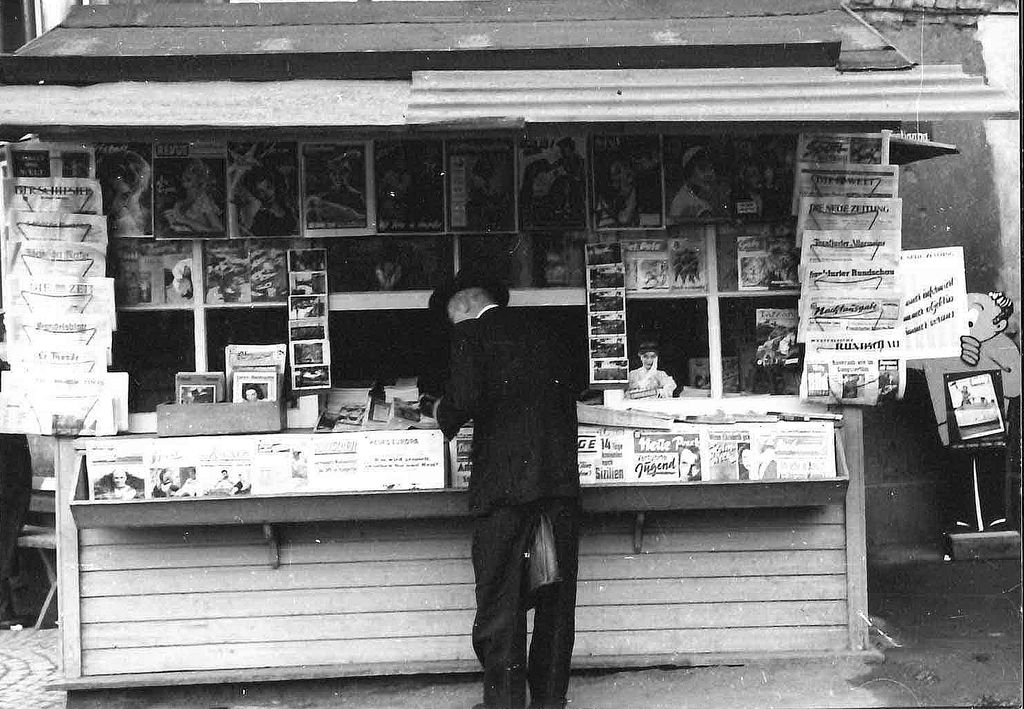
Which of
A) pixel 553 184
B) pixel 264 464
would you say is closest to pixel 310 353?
pixel 264 464

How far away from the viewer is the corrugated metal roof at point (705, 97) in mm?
4266

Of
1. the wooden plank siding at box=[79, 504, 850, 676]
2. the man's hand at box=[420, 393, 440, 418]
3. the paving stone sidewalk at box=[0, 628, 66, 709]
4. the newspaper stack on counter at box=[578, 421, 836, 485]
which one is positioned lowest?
the paving stone sidewalk at box=[0, 628, 66, 709]

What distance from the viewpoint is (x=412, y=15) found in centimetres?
549

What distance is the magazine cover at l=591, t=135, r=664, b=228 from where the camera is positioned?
538cm

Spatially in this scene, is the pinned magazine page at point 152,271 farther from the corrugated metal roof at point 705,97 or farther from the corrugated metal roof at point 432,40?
the corrugated metal roof at point 705,97

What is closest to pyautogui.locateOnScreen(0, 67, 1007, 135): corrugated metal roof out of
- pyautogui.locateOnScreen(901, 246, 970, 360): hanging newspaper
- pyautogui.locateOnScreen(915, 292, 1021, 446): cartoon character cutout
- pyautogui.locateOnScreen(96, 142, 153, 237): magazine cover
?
pyautogui.locateOnScreen(96, 142, 153, 237): magazine cover

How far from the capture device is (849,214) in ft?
17.5

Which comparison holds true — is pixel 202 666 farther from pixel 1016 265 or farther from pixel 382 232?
pixel 1016 265

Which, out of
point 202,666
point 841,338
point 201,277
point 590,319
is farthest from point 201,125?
point 841,338

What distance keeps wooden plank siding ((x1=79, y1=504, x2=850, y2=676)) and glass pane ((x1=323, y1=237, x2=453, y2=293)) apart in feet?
3.64

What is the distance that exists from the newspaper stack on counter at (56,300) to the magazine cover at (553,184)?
6.26 feet

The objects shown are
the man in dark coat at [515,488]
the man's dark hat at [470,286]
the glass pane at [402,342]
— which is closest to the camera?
the man in dark coat at [515,488]

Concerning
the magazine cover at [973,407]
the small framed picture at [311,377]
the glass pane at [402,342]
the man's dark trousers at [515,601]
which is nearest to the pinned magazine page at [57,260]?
the small framed picture at [311,377]

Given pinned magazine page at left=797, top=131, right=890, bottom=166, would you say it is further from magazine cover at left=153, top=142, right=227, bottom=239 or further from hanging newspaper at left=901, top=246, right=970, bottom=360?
magazine cover at left=153, top=142, right=227, bottom=239
